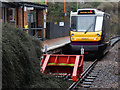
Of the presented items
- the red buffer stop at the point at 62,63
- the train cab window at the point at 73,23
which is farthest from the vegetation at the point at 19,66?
the train cab window at the point at 73,23

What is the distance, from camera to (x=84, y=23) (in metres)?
16.3

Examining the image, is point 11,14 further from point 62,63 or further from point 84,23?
point 62,63

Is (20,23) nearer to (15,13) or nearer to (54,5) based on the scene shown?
(15,13)

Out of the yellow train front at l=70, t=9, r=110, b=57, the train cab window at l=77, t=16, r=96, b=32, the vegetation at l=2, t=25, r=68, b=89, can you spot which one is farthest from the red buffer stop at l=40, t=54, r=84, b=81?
the train cab window at l=77, t=16, r=96, b=32

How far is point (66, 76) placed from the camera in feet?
34.7

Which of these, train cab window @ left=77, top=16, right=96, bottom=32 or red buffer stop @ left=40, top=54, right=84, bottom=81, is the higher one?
train cab window @ left=77, top=16, right=96, bottom=32

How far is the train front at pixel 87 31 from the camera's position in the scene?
53.0 ft

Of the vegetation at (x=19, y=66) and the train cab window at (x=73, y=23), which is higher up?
the train cab window at (x=73, y=23)

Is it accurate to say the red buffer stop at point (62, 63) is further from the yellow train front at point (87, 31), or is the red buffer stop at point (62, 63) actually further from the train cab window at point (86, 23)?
the train cab window at point (86, 23)

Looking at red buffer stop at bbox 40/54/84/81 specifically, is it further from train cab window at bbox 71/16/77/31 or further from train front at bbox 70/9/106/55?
train cab window at bbox 71/16/77/31

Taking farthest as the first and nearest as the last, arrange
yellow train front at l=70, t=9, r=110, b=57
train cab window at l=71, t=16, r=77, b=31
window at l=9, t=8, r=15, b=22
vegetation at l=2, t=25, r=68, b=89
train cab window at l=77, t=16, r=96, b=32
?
window at l=9, t=8, r=15, b=22 → train cab window at l=71, t=16, r=77, b=31 → train cab window at l=77, t=16, r=96, b=32 → yellow train front at l=70, t=9, r=110, b=57 → vegetation at l=2, t=25, r=68, b=89

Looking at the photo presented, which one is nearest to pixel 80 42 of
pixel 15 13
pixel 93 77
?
pixel 93 77

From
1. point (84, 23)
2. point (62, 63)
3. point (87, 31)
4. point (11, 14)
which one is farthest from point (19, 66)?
point (11, 14)

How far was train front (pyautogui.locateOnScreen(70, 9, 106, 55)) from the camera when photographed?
53.0 feet
